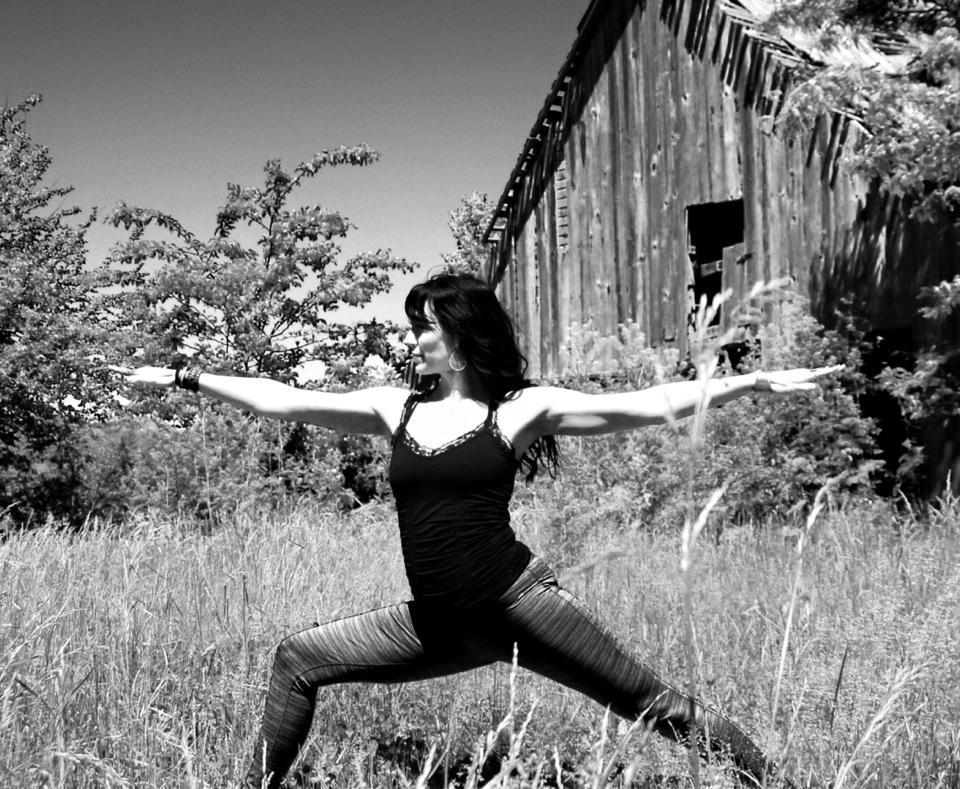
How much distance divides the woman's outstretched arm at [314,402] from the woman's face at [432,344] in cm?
13

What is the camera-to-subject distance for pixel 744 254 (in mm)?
12664

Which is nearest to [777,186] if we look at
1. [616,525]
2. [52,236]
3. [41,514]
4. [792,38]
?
[792,38]

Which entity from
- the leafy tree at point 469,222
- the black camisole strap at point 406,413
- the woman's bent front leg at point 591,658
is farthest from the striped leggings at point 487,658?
the leafy tree at point 469,222

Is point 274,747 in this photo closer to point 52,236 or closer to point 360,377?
point 360,377

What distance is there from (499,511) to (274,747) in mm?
951

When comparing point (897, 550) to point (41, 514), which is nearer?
point (897, 550)

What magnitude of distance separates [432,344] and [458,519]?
564 millimetres

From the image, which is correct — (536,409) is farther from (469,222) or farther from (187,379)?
(469,222)

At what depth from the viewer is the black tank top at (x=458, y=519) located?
284 cm

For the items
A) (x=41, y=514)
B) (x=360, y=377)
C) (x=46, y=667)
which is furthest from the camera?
(x=360, y=377)

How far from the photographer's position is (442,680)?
4.24 m

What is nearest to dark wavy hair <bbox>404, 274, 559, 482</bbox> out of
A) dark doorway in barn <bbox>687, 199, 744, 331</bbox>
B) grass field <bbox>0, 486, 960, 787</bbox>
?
grass field <bbox>0, 486, 960, 787</bbox>

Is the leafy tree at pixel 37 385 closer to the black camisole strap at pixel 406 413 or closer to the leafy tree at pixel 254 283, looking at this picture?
the leafy tree at pixel 254 283

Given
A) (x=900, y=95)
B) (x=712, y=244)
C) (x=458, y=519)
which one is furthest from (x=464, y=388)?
(x=712, y=244)
